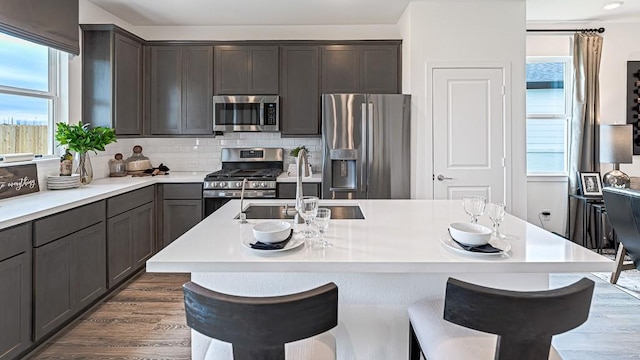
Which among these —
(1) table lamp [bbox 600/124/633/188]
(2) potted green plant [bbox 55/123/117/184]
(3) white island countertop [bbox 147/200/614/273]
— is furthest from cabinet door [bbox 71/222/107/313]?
(1) table lamp [bbox 600/124/633/188]

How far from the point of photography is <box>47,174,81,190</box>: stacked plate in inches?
127

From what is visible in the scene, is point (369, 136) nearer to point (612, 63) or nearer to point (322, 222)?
point (322, 222)

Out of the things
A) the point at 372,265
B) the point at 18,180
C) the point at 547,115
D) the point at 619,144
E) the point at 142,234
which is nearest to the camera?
the point at 372,265

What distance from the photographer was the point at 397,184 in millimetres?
4043

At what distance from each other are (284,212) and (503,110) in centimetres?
283

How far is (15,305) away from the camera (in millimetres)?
2213

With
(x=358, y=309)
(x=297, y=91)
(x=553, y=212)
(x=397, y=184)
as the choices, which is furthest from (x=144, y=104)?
(x=553, y=212)

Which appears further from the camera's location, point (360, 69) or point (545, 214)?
point (545, 214)

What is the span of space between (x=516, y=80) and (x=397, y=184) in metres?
1.59

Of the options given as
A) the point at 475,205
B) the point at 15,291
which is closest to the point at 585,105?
the point at 475,205

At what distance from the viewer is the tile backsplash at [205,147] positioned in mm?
4848

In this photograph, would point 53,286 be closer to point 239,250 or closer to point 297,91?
point 239,250

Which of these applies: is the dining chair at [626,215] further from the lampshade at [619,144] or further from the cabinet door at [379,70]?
the cabinet door at [379,70]

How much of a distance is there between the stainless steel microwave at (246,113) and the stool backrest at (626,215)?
3.23 metres
